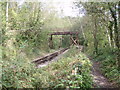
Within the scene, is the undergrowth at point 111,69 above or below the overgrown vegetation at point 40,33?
below

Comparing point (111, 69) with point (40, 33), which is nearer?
point (111, 69)

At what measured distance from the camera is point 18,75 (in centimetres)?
373

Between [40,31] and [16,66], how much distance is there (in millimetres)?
5786

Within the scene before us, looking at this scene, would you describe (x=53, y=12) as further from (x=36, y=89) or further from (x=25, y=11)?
(x=36, y=89)

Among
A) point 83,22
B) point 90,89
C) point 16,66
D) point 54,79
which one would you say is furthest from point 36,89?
point 83,22

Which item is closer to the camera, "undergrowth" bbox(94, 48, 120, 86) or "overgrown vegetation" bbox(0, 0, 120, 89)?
"overgrown vegetation" bbox(0, 0, 120, 89)

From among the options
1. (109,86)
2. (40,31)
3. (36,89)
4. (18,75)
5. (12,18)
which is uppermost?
(12,18)

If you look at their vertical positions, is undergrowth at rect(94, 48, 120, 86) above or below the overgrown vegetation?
below

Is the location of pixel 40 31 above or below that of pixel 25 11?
below

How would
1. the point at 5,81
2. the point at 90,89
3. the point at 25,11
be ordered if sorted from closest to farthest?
the point at 5,81, the point at 90,89, the point at 25,11

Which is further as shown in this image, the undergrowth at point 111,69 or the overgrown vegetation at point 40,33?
the undergrowth at point 111,69

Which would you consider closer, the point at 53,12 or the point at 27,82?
the point at 27,82

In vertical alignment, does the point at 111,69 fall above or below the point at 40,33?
below

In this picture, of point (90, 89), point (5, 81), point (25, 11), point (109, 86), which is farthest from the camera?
point (25, 11)
